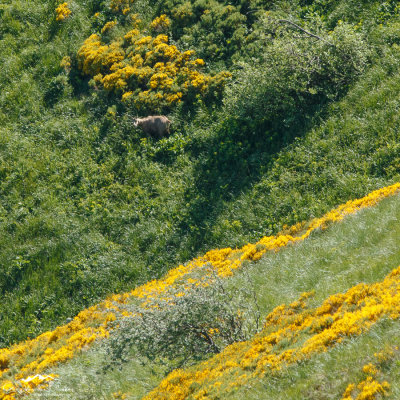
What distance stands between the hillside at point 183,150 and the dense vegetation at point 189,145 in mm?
48

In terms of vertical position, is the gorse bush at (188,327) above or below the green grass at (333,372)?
below

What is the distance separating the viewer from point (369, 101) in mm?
16062

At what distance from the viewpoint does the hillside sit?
15117 millimetres

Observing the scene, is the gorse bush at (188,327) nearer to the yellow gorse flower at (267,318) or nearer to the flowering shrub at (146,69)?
the yellow gorse flower at (267,318)

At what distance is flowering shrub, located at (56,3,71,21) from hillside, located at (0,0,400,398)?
3179 mm

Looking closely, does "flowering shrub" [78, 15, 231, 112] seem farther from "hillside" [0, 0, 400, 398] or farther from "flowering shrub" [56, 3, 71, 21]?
"flowering shrub" [56, 3, 71, 21]

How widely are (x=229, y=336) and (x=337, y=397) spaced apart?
3.56m

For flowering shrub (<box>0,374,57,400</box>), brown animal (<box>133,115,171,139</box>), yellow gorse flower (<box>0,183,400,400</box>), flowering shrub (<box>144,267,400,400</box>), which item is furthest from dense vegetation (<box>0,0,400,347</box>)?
flowering shrub (<box>144,267,400,400</box>)

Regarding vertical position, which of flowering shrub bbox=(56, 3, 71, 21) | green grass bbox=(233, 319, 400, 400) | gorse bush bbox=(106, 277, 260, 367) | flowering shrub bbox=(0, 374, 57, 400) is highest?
flowering shrub bbox=(56, 3, 71, 21)

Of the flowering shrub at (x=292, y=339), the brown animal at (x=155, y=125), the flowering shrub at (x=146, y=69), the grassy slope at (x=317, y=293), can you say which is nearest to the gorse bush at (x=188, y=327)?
the flowering shrub at (x=292, y=339)

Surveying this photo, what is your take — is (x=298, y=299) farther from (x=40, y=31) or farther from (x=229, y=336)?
(x=40, y=31)

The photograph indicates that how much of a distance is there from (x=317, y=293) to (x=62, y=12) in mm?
19782

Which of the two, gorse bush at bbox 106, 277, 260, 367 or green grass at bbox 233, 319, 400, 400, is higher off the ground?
green grass at bbox 233, 319, 400, 400

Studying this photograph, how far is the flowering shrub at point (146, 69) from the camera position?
19.5 metres
